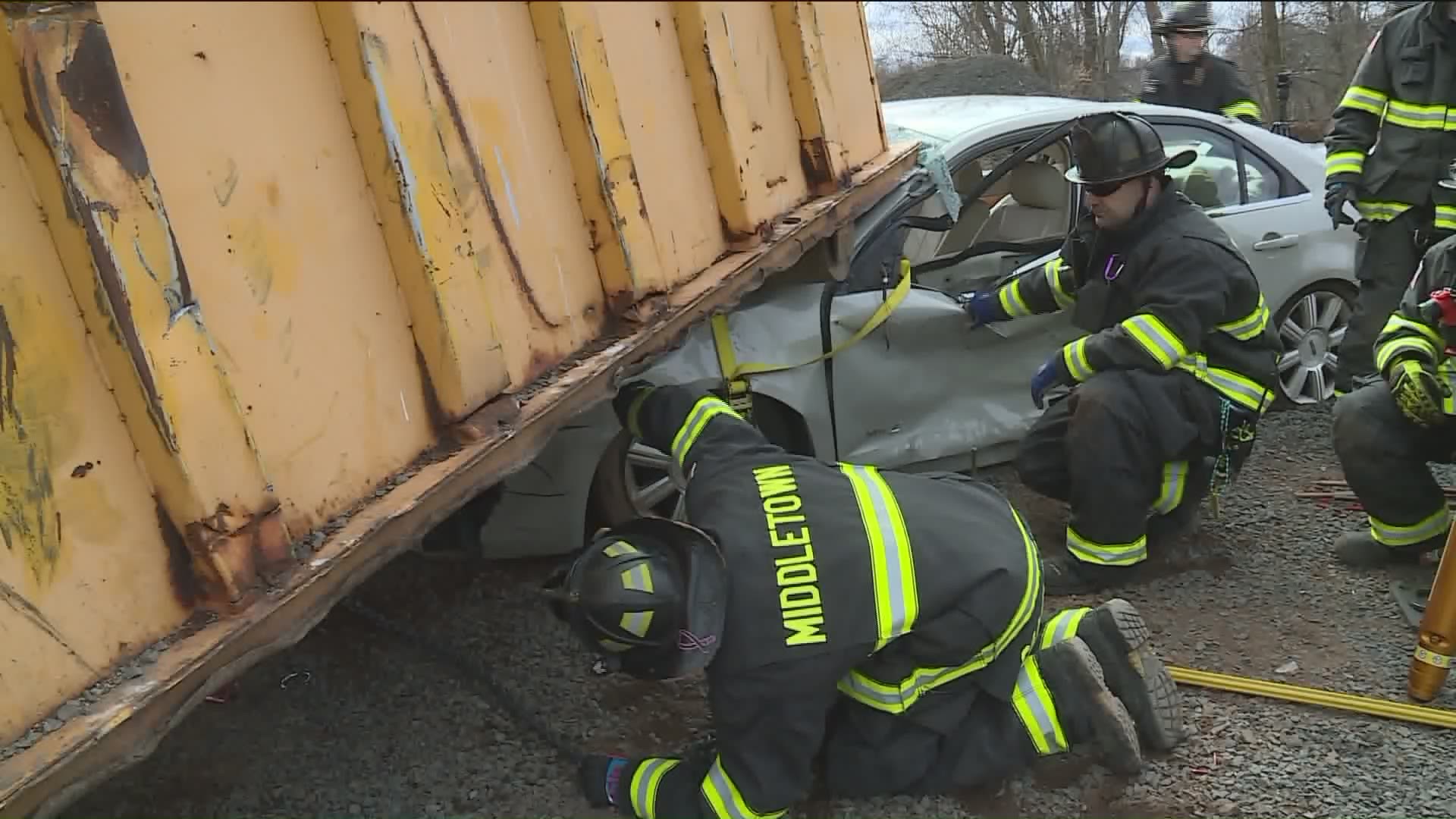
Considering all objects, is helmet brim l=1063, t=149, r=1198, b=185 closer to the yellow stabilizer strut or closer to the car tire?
the car tire

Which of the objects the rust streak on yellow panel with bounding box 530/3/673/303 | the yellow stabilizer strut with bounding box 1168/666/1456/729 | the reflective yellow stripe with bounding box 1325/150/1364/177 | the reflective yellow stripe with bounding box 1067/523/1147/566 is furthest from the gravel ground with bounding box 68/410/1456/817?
the reflective yellow stripe with bounding box 1325/150/1364/177

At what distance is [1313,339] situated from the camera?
→ 472 centimetres

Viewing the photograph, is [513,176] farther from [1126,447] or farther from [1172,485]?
[1172,485]

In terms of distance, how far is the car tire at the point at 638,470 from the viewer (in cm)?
337

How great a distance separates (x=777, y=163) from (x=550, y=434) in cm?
127

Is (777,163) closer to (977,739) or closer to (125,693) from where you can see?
(977,739)

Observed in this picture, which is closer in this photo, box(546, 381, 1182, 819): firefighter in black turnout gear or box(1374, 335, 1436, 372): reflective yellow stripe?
box(546, 381, 1182, 819): firefighter in black turnout gear

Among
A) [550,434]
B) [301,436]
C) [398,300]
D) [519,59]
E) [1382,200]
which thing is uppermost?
[519,59]

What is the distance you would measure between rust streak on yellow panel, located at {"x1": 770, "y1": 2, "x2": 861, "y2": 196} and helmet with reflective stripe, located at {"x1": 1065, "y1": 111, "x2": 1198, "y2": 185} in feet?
2.57

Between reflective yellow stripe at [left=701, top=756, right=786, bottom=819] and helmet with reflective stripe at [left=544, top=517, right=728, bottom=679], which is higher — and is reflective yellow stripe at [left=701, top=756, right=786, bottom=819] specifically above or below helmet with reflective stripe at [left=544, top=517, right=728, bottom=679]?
below

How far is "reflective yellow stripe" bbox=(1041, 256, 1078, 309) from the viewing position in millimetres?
3697

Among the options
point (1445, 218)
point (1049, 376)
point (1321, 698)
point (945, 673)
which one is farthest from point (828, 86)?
point (1445, 218)

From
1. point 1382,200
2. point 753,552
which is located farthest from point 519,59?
point 1382,200

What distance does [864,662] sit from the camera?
243 cm
